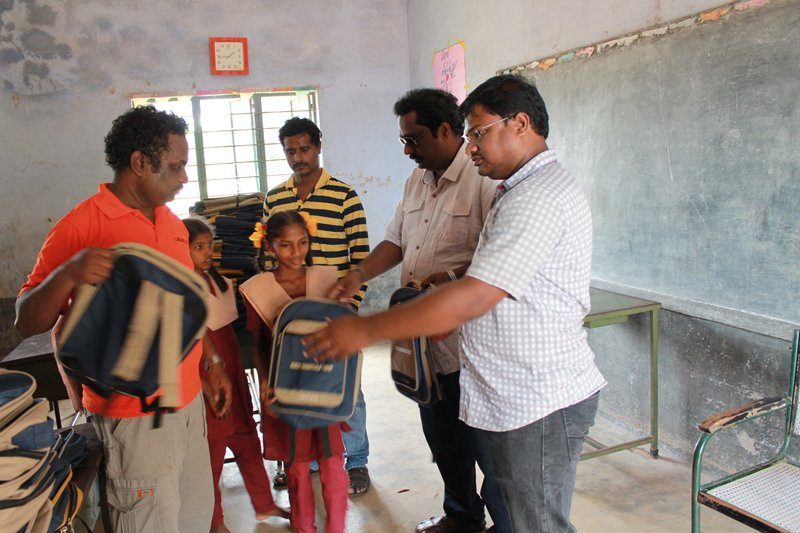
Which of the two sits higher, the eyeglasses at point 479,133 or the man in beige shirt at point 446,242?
the eyeglasses at point 479,133

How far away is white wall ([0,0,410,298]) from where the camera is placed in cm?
521

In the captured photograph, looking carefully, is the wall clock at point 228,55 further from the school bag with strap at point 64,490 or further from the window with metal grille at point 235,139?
the school bag with strap at point 64,490

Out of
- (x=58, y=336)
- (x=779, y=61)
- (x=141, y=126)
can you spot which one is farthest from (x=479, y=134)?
(x=779, y=61)

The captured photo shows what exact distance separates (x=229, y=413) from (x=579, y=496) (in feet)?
5.56

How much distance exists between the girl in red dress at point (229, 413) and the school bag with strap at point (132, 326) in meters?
0.99

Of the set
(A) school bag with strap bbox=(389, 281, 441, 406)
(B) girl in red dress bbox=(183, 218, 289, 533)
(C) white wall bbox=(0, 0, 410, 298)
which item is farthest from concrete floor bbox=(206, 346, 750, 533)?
(C) white wall bbox=(0, 0, 410, 298)

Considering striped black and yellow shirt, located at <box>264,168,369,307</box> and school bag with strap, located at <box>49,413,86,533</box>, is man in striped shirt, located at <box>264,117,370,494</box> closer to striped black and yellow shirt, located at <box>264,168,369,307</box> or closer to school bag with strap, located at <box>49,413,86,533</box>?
striped black and yellow shirt, located at <box>264,168,369,307</box>

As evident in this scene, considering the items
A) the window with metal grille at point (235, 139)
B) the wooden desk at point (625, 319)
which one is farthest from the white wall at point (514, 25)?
the wooden desk at point (625, 319)

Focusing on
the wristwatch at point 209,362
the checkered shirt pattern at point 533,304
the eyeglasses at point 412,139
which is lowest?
the wristwatch at point 209,362

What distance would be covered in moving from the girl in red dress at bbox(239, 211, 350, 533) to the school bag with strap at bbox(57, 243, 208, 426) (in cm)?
86

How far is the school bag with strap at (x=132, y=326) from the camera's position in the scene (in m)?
1.52

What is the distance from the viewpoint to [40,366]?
288 cm

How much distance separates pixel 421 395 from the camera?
2256mm

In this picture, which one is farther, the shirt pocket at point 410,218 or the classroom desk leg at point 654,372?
the classroom desk leg at point 654,372
